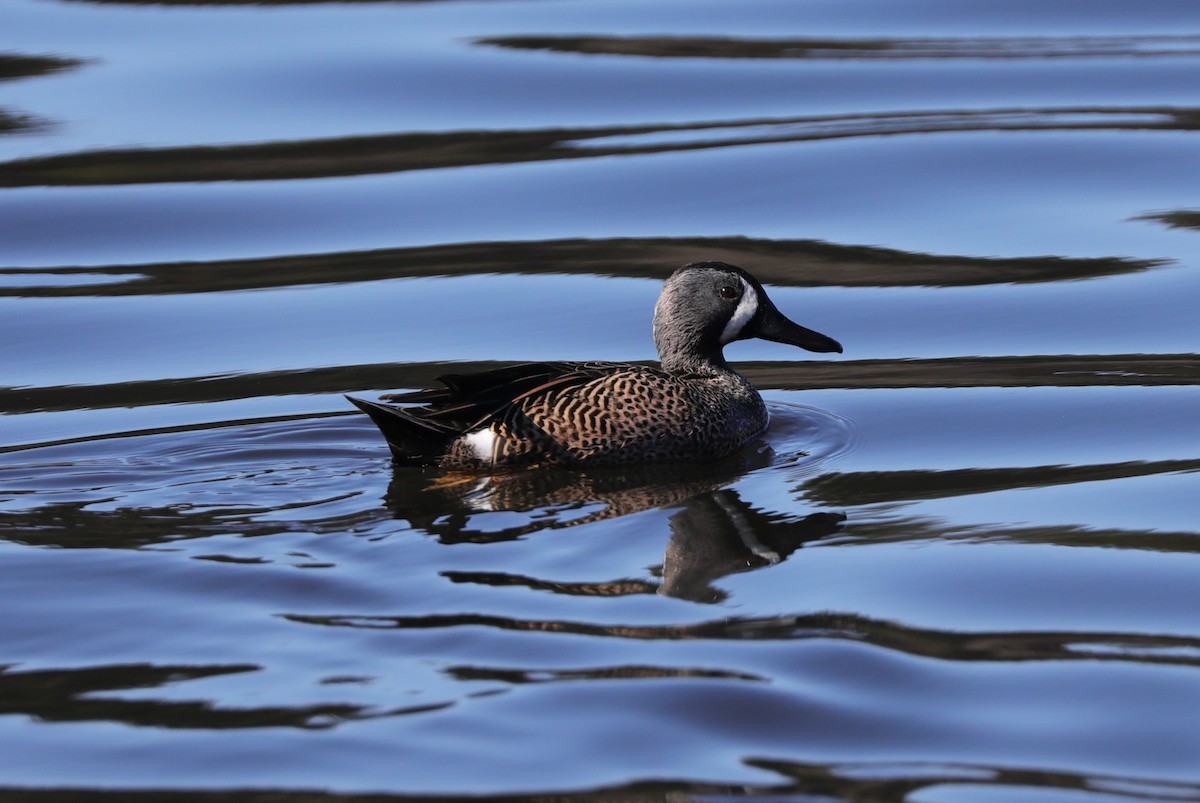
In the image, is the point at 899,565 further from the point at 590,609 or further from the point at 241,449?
the point at 241,449

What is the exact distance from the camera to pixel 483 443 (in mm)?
8000

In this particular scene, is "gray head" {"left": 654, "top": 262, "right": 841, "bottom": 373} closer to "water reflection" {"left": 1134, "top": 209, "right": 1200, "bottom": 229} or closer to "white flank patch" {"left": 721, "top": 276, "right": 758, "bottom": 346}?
"white flank patch" {"left": 721, "top": 276, "right": 758, "bottom": 346}

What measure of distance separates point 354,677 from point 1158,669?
2.36 meters

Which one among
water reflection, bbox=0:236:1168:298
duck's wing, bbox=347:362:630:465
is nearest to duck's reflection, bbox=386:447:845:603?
duck's wing, bbox=347:362:630:465

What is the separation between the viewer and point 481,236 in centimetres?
1206

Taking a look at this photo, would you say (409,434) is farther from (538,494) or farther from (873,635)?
(873,635)

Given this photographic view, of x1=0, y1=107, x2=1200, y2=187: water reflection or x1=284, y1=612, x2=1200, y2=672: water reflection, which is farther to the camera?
x1=0, y1=107, x2=1200, y2=187: water reflection

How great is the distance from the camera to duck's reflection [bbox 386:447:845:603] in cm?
640

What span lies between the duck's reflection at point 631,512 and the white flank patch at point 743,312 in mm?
845

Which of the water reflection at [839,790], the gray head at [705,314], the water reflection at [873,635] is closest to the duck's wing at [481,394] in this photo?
the gray head at [705,314]

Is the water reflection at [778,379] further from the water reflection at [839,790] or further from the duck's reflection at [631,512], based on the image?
the water reflection at [839,790]

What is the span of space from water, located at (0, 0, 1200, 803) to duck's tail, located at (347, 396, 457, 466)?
14cm

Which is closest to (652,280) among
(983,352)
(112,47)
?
(983,352)

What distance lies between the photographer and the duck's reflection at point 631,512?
640 centimetres
